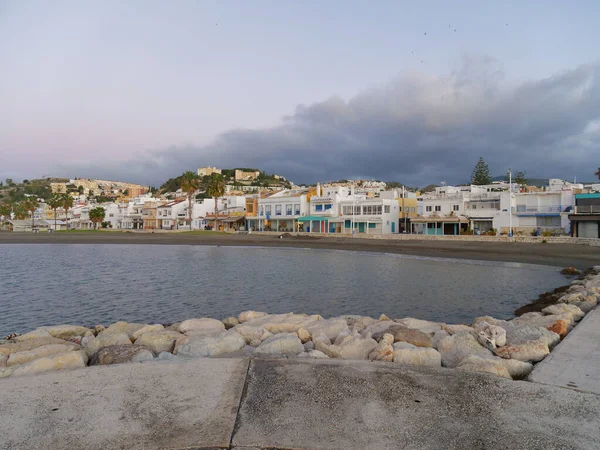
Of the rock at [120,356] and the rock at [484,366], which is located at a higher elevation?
the rock at [484,366]

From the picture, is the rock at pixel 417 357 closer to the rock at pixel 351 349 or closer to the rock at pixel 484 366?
the rock at pixel 484 366

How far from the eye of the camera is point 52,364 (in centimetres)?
588

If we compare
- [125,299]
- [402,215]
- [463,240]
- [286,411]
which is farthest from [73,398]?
[402,215]

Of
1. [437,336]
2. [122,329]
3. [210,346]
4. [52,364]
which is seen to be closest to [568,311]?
[437,336]

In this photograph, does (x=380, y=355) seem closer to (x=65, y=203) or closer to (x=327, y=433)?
(x=327, y=433)

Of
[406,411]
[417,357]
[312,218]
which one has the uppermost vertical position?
[312,218]

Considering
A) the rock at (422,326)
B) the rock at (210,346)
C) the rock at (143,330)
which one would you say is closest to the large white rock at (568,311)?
the rock at (422,326)

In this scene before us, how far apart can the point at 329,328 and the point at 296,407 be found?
16.4 ft

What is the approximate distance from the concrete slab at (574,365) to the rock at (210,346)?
4.44 meters

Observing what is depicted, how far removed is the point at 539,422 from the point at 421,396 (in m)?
1.09

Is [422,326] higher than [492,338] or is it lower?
lower

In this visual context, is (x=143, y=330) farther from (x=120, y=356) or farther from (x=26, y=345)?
(x=120, y=356)

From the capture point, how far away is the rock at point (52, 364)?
18.6 feet

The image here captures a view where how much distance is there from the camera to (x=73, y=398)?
14.6 ft
